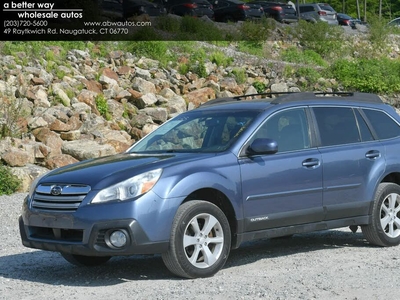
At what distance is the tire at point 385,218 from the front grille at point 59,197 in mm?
3436

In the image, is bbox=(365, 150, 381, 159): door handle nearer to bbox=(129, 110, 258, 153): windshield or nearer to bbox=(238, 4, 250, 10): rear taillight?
bbox=(129, 110, 258, 153): windshield

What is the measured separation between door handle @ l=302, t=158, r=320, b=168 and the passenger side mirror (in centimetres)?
53

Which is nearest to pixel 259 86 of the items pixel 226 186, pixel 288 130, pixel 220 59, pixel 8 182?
pixel 220 59

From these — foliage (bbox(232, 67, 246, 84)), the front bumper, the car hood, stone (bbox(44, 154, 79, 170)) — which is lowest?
stone (bbox(44, 154, 79, 170))

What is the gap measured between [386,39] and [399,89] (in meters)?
6.77

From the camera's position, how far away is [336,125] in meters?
9.73

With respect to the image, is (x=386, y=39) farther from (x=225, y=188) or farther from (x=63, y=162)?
(x=225, y=188)

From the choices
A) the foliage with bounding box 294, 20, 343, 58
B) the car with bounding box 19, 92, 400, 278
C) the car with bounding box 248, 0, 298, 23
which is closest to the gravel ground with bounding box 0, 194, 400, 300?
the car with bounding box 19, 92, 400, 278

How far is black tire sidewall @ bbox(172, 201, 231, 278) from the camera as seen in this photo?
8.00 m

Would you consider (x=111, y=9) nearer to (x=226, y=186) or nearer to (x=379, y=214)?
(x=379, y=214)

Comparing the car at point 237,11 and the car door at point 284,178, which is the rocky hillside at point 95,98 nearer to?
the car door at point 284,178

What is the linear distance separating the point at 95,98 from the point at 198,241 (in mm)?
14405

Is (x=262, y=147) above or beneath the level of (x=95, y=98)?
above

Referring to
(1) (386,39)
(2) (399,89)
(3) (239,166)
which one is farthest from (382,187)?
(1) (386,39)
